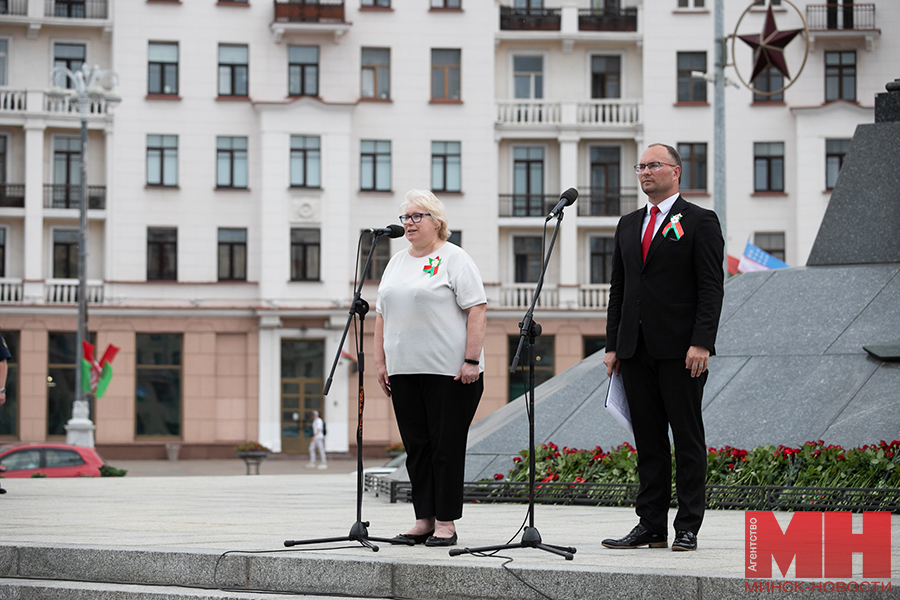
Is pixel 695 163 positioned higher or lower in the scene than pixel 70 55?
lower

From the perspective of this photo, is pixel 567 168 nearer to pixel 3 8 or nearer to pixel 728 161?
pixel 728 161

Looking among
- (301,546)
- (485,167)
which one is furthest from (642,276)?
(485,167)

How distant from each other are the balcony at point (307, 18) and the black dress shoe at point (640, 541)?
3059 centimetres

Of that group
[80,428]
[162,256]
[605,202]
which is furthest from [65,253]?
[605,202]

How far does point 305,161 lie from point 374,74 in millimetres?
3514

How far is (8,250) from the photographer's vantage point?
34.3 metres

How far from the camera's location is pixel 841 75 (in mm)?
35844

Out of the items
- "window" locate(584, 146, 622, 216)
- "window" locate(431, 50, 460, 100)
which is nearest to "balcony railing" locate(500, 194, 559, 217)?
"window" locate(584, 146, 622, 216)

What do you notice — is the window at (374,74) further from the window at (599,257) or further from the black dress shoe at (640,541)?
the black dress shoe at (640,541)

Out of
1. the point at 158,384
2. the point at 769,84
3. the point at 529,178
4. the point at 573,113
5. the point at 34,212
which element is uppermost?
the point at 769,84

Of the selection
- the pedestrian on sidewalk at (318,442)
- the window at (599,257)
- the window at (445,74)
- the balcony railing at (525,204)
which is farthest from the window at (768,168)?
the pedestrian on sidewalk at (318,442)

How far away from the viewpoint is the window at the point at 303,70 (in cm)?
3528

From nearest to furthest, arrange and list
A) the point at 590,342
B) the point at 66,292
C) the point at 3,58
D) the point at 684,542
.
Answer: the point at 684,542 → the point at 66,292 → the point at 3,58 → the point at 590,342

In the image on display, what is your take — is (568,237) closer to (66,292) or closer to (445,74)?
(445,74)
